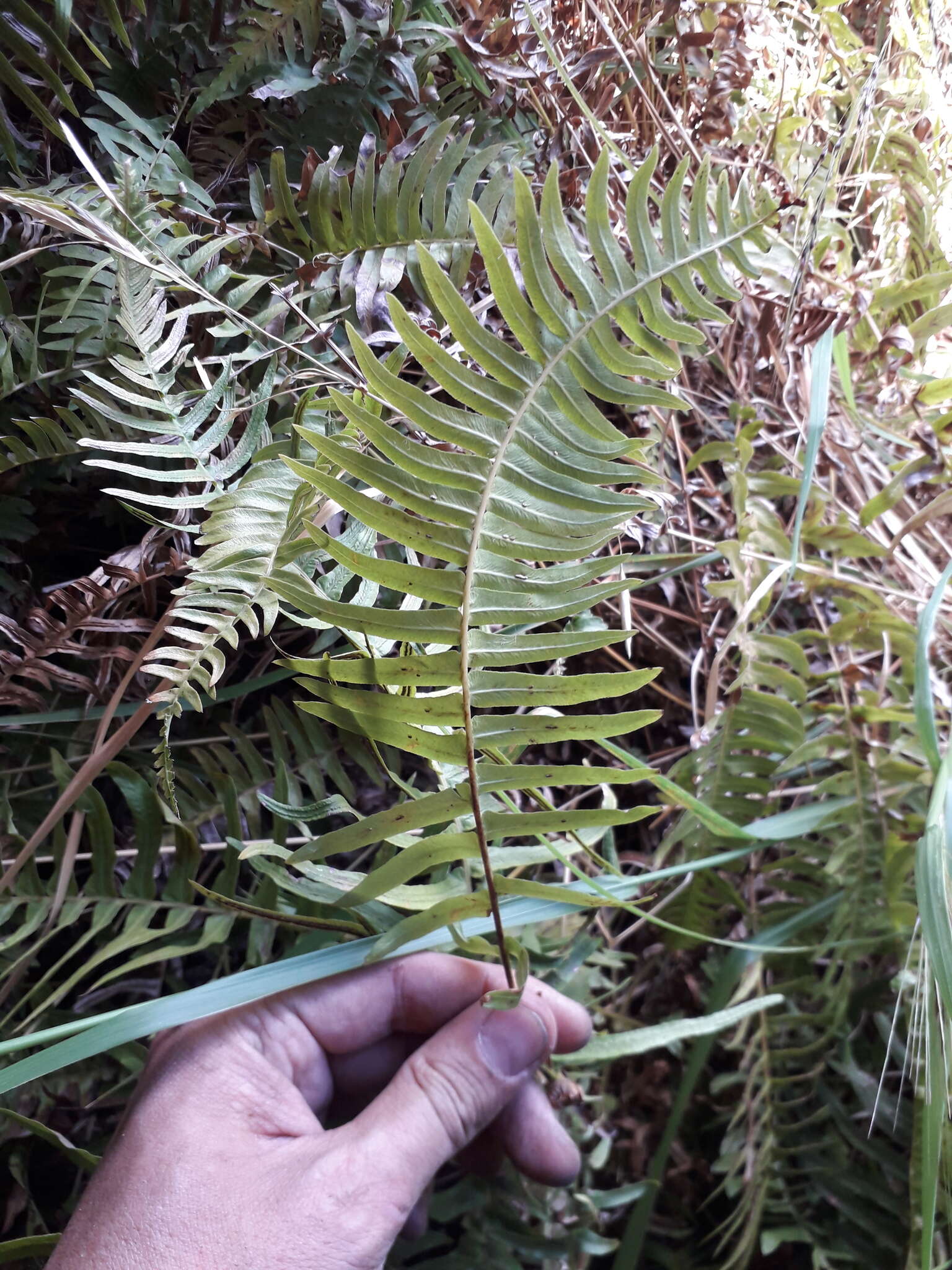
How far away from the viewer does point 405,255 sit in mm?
800

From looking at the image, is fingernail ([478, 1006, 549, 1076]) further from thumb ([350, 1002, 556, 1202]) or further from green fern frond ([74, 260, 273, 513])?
green fern frond ([74, 260, 273, 513])

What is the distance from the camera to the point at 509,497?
0.55 meters

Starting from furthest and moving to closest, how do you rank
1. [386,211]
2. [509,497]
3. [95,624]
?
1. [386,211]
2. [95,624]
3. [509,497]

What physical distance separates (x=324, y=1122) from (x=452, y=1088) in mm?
257

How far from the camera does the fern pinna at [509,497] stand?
52 centimetres

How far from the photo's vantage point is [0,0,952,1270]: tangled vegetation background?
0.57 metres

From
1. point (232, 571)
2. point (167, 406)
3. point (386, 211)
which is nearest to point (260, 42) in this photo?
point (386, 211)

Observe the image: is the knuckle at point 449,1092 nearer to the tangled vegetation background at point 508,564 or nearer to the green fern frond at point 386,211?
the tangled vegetation background at point 508,564

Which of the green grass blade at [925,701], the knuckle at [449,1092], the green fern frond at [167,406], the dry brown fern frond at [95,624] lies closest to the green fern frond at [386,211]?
the green fern frond at [167,406]

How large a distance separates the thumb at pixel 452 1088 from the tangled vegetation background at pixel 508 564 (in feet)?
0.34

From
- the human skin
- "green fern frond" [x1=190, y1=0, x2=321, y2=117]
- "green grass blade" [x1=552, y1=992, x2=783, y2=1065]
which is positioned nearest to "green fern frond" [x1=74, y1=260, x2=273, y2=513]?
"green fern frond" [x1=190, y1=0, x2=321, y2=117]

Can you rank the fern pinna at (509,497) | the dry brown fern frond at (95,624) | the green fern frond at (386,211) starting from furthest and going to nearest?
the green fern frond at (386,211) → the dry brown fern frond at (95,624) → the fern pinna at (509,497)

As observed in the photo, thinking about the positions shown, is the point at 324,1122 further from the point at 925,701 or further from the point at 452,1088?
the point at 925,701

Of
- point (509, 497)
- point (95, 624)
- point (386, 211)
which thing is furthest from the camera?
point (386, 211)
